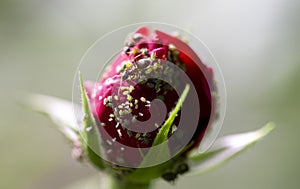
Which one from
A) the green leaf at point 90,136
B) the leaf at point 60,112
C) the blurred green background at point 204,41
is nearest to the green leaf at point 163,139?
the green leaf at point 90,136

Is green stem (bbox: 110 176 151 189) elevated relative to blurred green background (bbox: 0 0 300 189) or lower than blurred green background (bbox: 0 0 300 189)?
elevated

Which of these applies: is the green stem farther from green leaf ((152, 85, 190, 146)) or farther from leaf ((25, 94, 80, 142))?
green leaf ((152, 85, 190, 146))

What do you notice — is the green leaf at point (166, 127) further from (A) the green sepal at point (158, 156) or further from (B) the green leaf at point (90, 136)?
(B) the green leaf at point (90, 136)

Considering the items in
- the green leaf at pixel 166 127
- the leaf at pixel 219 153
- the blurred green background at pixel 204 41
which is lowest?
the blurred green background at pixel 204 41

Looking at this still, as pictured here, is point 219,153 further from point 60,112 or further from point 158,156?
point 60,112

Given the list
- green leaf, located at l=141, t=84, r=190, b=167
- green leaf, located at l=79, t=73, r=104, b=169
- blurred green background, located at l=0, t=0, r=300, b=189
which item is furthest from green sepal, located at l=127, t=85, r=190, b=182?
blurred green background, located at l=0, t=0, r=300, b=189

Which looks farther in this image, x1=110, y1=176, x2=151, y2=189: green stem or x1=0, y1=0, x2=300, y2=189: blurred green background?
x1=0, y1=0, x2=300, y2=189: blurred green background
